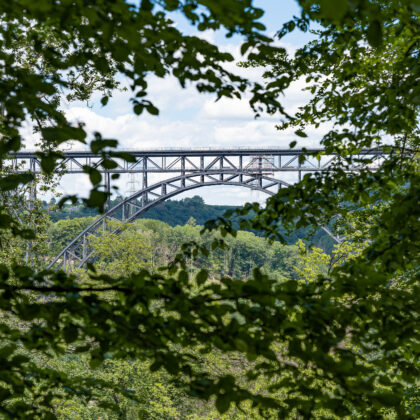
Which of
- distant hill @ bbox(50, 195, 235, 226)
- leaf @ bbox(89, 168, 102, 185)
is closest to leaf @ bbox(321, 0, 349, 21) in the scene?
leaf @ bbox(89, 168, 102, 185)

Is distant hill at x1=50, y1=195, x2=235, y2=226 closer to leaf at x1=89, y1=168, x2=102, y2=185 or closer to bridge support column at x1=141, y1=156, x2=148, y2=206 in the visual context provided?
bridge support column at x1=141, y1=156, x2=148, y2=206

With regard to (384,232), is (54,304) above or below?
below

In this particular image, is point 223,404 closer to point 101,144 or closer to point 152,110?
point 101,144

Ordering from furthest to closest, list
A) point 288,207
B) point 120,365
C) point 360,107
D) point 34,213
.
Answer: point 120,365 < point 34,213 < point 360,107 < point 288,207

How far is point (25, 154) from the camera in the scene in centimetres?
2550

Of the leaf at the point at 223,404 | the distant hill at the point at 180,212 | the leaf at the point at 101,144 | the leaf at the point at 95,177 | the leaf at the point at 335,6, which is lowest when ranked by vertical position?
the distant hill at the point at 180,212

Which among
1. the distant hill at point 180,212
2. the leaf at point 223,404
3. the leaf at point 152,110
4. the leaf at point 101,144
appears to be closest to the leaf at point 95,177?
the leaf at point 101,144

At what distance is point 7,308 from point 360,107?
2.71 m

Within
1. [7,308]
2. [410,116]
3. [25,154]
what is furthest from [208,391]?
[25,154]

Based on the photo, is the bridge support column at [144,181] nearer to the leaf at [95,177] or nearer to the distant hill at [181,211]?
the leaf at [95,177]

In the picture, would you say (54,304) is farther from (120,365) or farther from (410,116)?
(120,365)

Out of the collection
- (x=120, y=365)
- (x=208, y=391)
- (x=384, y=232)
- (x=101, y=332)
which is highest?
(x=384, y=232)

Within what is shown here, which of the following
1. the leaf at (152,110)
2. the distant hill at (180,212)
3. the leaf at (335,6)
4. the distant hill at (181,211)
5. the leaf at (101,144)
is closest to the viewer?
the leaf at (335,6)

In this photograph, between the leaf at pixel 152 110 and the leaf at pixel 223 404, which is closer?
the leaf at pixel 223 404
